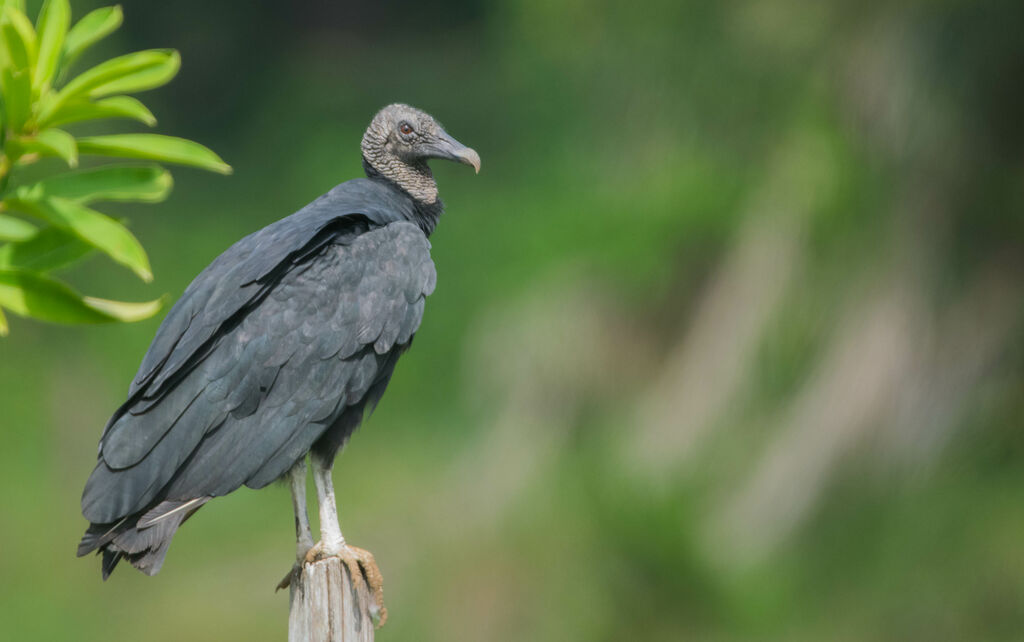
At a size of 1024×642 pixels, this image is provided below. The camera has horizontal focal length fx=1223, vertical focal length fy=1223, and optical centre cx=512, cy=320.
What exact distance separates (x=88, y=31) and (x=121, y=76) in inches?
5.1

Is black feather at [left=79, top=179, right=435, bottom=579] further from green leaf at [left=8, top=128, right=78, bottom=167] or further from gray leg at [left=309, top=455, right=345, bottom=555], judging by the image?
green leaf at [left=8, top=128, right=78, bottom=167]

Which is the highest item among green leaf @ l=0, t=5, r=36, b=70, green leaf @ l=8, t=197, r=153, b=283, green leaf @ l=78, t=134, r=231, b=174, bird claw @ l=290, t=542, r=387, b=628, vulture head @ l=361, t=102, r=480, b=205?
vulture head @ l=361, t=102, r=480, b=205

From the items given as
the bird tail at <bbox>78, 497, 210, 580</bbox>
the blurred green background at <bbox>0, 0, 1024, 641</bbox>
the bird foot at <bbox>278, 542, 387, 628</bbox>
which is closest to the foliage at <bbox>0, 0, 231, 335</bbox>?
the bird tail at <bbox>78, 497, 210, 580</bbox>

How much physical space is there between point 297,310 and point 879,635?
11.4 feet

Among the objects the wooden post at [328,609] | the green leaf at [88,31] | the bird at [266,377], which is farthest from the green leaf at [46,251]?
the wooden post at [328,609]

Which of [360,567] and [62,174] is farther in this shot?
[360,567]

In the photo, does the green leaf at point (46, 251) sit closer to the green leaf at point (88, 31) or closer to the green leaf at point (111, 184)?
the green leaf at point (111, 184)

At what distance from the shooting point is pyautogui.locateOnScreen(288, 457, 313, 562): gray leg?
271cm

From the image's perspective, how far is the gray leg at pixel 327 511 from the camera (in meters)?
2.60

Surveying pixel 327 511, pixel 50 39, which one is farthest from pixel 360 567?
pixel 50 39

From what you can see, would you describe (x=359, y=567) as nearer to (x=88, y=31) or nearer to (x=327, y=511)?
(x=327, y=511)

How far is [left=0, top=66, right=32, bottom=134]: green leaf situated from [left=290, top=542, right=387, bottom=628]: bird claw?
1323mm

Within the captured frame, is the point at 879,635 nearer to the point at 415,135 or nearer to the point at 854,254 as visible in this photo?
→ the point at 854,254

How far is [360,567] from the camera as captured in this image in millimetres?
2602
